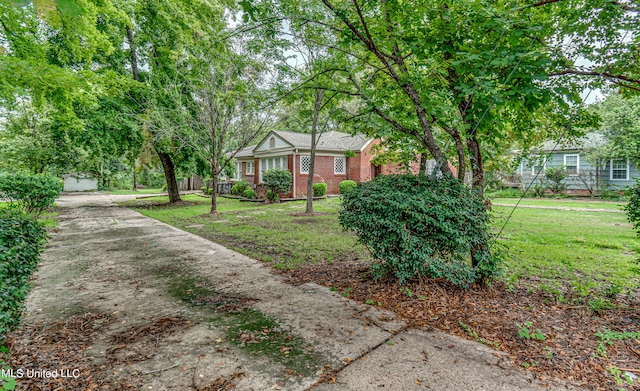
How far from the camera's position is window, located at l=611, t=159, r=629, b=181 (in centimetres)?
1727

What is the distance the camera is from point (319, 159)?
737 inches

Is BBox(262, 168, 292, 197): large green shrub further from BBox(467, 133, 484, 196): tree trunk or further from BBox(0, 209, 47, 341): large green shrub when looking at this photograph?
BBox(467, 133, 484, 196): tree trunk

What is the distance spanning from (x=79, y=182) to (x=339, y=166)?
92.0 feet

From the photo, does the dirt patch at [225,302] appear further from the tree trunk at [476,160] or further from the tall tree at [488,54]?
the tree trunk at [476,160]

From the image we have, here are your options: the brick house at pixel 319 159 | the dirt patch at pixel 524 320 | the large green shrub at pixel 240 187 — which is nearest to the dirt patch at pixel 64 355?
the dirt patch at pixel 524 320

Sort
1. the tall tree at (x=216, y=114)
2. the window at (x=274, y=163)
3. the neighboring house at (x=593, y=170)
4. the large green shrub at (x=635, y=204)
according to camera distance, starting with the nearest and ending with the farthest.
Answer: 1. the large green shrub at (x=635, y=204)
2. the tall tree at (x=216, y=114)
3. the neighboring house at (x=593, y=170)
4. the window at (x=274, y=163)

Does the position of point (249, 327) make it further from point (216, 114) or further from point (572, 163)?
point (572, 163)

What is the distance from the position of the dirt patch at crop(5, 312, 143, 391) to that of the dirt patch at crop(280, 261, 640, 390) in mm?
2421

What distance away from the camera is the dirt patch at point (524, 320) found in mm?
2424

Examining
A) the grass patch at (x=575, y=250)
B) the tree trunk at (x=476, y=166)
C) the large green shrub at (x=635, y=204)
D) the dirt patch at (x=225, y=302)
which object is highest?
the tree trunk at (x=476, y=166)

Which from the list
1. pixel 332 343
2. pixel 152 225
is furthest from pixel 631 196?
pixel 152 225

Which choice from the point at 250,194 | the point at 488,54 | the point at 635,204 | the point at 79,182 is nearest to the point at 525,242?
the point at 635,204

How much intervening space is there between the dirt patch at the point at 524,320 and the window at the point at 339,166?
1526 cm

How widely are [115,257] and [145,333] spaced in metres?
3.73
